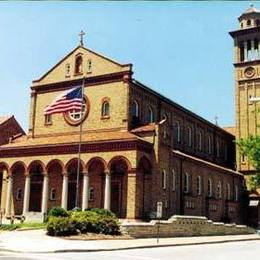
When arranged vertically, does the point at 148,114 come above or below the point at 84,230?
above

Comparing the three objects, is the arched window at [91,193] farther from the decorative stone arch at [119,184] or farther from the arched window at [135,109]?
the arched window at [135,109]

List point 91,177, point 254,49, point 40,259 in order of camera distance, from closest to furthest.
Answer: point 40,259 → point 91,177 → point 254,49

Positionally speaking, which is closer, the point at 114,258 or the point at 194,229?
the point at 114,258

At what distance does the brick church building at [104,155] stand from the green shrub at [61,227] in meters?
9.07

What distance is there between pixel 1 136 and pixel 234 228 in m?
35.3

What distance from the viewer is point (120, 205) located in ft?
137

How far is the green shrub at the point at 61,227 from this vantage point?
1213 inches

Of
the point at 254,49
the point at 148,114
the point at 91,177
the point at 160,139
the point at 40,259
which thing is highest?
the point at 254,49

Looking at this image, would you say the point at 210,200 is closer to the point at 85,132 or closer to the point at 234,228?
the point at 234,228

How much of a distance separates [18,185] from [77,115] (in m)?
9.00

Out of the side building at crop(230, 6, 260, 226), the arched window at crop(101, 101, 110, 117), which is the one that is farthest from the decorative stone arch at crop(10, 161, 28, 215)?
the side building at crop(230, 6, 260, 226)

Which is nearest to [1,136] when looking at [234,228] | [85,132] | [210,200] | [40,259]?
[85,132]

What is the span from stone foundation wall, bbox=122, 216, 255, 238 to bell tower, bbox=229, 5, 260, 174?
19.2 m

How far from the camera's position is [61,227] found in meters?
30.8
